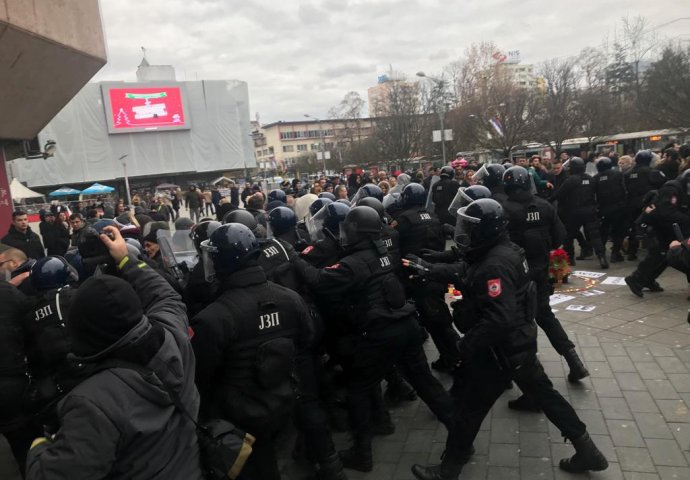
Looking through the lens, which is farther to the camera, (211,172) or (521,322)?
(211,172)

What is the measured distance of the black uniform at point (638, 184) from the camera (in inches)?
337

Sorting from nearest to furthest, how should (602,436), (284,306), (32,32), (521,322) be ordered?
(284,306)
(521,322)
(602,436)
(32,32)

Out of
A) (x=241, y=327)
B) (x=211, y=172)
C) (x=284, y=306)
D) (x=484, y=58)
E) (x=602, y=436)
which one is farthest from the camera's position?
(x=211, y=172)

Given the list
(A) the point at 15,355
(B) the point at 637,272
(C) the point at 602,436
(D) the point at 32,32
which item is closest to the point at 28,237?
(D) the point at 32,32

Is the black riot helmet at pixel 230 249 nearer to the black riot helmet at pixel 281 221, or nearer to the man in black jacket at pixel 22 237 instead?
the black riot helmet at pixel 281 221

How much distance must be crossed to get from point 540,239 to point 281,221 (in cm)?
262

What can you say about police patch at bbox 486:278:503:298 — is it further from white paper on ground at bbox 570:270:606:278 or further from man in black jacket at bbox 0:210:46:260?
man in black jacket at bbox 0:210:46:260

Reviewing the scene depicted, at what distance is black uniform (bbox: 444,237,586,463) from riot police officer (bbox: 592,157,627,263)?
22.1ft

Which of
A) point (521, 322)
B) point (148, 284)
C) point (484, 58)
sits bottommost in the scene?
point (521, 322)

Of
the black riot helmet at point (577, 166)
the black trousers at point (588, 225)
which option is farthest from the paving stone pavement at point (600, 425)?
the black riot helmet at point (577, 166)

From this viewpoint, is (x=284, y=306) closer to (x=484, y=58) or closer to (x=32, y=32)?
(x=32, y=32)

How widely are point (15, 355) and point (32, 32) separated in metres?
5.73

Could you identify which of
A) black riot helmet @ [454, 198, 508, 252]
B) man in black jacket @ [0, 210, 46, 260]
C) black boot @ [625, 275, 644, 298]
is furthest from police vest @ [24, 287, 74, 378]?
black boot @ [625, 275, 644, 298]

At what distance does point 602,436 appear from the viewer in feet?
12.7
